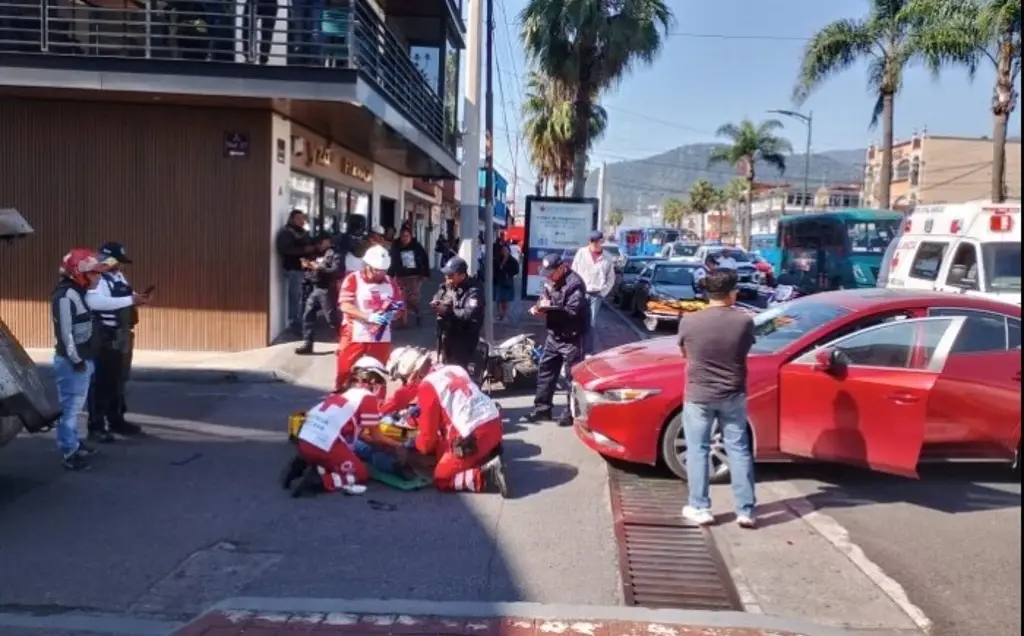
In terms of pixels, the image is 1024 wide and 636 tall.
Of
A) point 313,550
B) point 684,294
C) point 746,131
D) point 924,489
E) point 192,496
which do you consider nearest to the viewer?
point 313,550

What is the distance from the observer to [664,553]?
236 inches

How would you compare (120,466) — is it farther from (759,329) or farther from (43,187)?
(43,187)

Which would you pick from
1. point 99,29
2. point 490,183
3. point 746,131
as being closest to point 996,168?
point 490,183

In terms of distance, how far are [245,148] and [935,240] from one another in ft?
32.1

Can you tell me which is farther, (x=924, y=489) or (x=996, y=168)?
(x=996, y=168)

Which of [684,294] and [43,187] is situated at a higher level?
[43,187]

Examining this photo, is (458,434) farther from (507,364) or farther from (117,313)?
(507,364)

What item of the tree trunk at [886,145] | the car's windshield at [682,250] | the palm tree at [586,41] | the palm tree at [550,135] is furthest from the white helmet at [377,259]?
the car's windshield at [682,250]

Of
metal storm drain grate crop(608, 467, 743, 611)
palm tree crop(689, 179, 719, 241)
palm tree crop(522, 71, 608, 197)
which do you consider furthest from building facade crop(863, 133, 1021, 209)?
palm tree crop(689, 179, 719, 241)

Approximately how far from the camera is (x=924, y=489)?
24.9ft

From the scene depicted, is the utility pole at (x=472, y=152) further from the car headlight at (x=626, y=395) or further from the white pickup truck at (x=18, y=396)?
the white pickup truck at (x=18, y=396)

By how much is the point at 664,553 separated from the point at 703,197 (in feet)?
313

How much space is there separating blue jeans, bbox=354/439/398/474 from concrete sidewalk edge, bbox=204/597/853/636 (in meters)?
2.35

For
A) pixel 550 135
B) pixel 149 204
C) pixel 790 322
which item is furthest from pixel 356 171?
pixel 550 135
